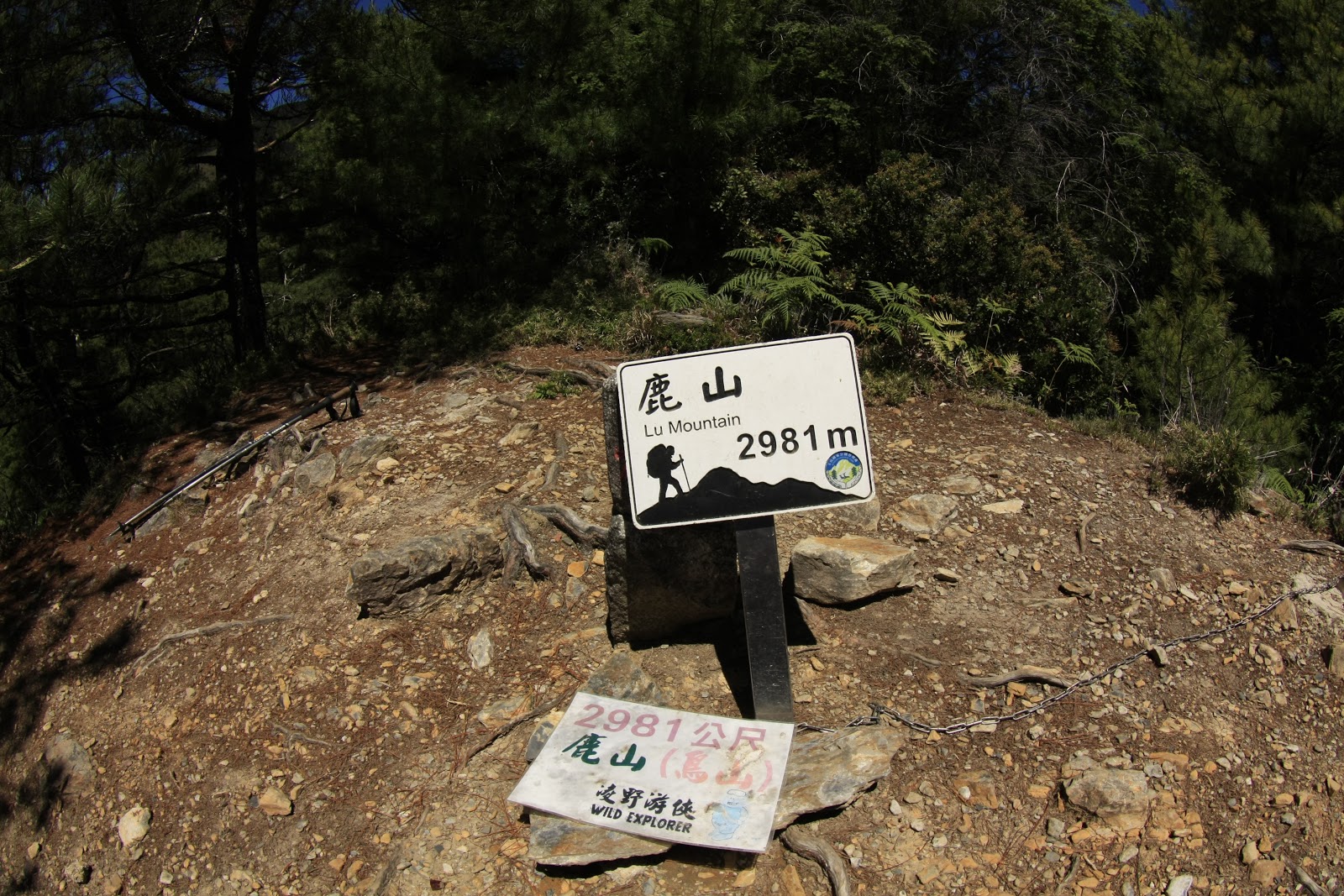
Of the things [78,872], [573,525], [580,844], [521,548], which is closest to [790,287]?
[573,525]

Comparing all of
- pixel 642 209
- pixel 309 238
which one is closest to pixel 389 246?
pixel 309 238

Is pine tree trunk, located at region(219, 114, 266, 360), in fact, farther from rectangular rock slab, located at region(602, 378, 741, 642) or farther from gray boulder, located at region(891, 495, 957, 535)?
gray boulder, located at region(891, 495, 957, 535)

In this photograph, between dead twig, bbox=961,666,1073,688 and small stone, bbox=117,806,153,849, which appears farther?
dead twig, bbox=961,666,1073,688

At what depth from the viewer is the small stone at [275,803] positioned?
11.5ft

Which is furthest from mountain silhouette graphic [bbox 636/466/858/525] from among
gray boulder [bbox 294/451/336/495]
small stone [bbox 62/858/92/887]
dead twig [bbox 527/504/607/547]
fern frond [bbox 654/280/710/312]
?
fern frond [bbox 654/280/710/312]

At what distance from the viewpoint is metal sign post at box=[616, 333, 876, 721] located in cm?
328

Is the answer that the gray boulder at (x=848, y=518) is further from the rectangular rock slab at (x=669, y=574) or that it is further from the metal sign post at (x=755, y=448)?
the metal sign post at (x=755, y=448)

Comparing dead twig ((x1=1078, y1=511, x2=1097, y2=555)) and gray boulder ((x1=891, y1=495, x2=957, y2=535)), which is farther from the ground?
gray boulder ((x1=891, y1=495, x2=957, y2=535))

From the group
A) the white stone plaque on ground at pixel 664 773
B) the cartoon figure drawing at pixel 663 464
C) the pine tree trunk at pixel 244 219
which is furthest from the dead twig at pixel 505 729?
the pine tree trunk at pixel 244 219

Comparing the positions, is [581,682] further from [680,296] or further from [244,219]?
[244,219]

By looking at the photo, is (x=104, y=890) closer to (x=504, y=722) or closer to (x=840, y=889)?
(x=504, y=722)

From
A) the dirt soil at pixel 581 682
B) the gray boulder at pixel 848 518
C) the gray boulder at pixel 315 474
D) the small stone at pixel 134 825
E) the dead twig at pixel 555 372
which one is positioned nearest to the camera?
the dirt soil at pixel 581 682

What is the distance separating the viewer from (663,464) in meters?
3.33

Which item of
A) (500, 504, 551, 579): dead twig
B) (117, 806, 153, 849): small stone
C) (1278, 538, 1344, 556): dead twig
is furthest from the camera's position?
(1278, 538, 1344, 556): dead twig
